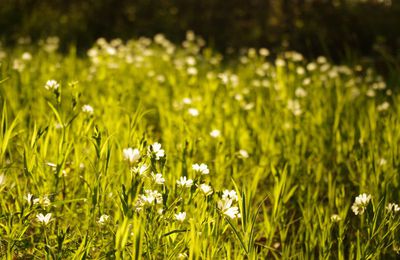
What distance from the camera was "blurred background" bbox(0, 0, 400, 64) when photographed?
6.44 meters

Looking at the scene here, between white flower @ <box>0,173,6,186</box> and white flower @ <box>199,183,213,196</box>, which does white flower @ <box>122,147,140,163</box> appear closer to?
white flower @ <box>199,183,213,196</box>

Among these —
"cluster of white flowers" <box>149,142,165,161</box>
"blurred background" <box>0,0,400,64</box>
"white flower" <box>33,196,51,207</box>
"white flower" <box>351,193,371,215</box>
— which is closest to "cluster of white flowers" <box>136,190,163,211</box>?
"cluster of white flowers" <box>149,142,165,161</box>

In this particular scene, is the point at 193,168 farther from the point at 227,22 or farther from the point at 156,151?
the point at 227,22

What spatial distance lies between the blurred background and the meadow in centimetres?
184

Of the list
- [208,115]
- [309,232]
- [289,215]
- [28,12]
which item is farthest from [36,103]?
[28,12]

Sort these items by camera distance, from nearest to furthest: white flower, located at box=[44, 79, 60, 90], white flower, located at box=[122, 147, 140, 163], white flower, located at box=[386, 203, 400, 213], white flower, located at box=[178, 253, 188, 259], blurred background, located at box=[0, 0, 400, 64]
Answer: white flower, located at box=[122, 147, 140, 163] < white flower, located at box=[178, 253, 188, 259] < white flower, located at box=[386, 203, 400, 213] < white flower, located at box=[44, 79, 60, 90] < blurred background, located at box=[0, 0, 400, 64]

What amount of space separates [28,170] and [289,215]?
48.5 inches

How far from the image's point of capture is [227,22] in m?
7.34

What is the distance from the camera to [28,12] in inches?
295

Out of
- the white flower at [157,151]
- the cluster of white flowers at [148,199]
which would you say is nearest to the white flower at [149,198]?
the cluster of white flowers at [148,199]

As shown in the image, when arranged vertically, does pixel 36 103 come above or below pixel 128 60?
below

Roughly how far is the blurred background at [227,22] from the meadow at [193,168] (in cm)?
184

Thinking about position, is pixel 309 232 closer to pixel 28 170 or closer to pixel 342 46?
pixel 28 170

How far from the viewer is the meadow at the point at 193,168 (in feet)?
5.60
